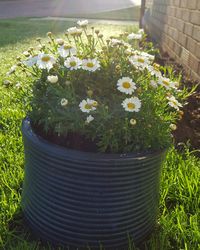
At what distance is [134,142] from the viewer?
1.76 meters

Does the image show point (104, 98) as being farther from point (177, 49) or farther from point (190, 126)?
point (177, 49)

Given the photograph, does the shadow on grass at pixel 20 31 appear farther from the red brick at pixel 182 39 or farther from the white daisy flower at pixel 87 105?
the white daisy flower at pixel 87 105

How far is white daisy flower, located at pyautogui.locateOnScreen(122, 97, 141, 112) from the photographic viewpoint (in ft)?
5.48

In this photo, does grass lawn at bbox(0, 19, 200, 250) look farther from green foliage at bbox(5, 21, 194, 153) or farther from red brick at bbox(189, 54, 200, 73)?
red brick at bbox(189, 54, 200, 73)

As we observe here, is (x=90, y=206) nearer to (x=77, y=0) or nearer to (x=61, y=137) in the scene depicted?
(x=61, y=137)

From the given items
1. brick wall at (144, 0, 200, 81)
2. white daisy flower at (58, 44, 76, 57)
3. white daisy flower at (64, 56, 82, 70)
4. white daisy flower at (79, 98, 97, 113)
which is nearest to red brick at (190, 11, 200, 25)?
brick wall at (144, 0, 200, 81)

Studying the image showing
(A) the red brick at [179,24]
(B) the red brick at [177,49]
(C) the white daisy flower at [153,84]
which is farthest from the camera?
(B) the red brick at [177,49]

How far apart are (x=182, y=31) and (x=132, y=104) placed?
326 centimetres

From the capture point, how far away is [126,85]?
5.79ft

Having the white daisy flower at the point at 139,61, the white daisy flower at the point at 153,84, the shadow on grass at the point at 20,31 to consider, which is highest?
the white daisy flower at the point at 139,61

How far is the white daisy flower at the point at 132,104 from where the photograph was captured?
1671 mm

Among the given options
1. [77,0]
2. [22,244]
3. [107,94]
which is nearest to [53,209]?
[22,244]

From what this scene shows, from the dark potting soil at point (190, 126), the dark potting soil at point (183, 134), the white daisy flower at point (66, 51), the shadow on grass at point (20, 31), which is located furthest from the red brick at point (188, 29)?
Answer: the shadow on grass at point (20, 31)

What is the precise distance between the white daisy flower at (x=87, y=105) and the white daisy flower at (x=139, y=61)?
315mm
